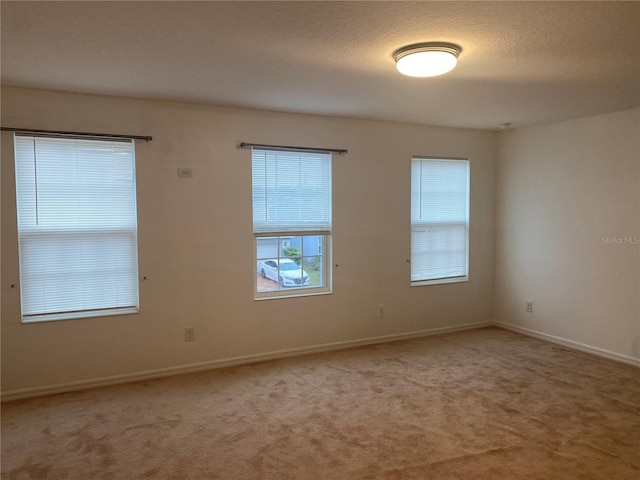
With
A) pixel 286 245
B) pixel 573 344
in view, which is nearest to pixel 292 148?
pixel 286 245

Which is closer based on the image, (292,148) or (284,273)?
(292,148)

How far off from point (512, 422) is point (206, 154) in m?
3.10

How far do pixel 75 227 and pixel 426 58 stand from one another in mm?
2832

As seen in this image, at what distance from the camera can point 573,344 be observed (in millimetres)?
4578

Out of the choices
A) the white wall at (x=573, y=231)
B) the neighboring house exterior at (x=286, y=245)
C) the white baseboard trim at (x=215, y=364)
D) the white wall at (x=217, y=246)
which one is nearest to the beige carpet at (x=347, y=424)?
the white baseboard trim at (x=215, y=364)

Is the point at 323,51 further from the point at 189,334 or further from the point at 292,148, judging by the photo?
the point at 189,334

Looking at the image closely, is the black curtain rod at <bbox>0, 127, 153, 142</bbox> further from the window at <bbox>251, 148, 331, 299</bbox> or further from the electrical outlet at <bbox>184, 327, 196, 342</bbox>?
the electrical outlet at <bbox>184, 327, 196, 342</bbox>

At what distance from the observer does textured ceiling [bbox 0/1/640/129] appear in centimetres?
206

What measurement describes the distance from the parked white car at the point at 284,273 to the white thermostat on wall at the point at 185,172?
1018 mm

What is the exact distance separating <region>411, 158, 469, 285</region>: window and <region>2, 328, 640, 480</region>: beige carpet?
128cm

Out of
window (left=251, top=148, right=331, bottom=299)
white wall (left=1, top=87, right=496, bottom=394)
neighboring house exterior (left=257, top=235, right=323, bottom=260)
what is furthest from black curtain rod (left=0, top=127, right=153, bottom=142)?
neighboring house exterior (left=257, top=235, right=323, bottom=260)

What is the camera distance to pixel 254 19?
2143 millimetres

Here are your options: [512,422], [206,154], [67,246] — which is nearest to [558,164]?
[512,422]

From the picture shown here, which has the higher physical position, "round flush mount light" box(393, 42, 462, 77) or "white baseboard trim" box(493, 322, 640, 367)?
"round flush mount light" box(393, 42, 462, 77)
